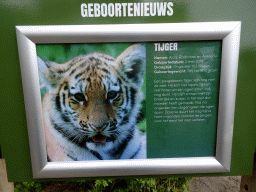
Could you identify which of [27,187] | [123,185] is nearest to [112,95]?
[123,185]

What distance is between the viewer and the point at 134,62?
131 cm

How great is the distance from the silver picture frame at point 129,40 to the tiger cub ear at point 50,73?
4 centimetres

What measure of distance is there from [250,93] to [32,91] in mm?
1384

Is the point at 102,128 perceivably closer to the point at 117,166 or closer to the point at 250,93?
the point at 117,166

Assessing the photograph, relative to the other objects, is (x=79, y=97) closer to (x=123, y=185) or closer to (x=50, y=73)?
(x=50, y=73)

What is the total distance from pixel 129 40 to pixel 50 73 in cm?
53

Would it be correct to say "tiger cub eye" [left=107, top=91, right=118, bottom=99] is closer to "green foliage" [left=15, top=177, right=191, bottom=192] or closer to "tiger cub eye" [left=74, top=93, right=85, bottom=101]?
"tiger cub eye" [left=74, top=93, right=85, bottom=101]

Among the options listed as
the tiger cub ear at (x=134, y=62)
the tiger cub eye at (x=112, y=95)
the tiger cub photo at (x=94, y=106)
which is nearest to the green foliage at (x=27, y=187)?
the tiger cub photo at (x=94, y=106)

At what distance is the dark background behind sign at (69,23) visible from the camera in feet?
4.08

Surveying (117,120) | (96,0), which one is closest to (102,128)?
(117,120)

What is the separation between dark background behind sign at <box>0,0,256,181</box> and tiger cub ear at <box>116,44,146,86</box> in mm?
169

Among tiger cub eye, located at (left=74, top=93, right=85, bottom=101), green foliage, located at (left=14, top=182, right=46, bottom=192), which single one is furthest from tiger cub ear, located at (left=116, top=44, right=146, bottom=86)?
green foliage, located at (left=14, top=182, right=46, bottom=192)

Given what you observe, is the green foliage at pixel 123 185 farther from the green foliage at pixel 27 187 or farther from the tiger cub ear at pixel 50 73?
the tiger cub ear at pixel 50 73

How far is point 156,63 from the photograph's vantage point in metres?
1.32
